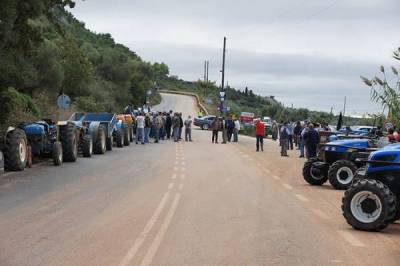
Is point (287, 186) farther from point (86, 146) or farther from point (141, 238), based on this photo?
point (86, 146)

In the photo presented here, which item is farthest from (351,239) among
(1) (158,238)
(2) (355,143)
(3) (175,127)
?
(3) (175,127)

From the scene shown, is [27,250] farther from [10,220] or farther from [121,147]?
[121,147]

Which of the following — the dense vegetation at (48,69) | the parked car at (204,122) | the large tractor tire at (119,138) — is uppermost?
the dense vegetation at (48,69)

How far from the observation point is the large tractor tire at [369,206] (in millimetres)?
10359

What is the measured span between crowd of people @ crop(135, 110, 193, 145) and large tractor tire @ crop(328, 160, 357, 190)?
21572 millimetres

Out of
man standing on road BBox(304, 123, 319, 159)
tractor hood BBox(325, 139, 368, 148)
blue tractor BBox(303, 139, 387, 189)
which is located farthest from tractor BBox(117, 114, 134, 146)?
tractor hood BBox(325, 139, 368, 148)

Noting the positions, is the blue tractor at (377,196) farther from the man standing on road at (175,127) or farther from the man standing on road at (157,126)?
the man standing on road at (175,127)

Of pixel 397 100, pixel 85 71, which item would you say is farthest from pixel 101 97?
pixel 397 100

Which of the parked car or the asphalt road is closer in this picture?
the asphalt road

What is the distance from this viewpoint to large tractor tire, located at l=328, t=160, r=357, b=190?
1680 centimetres

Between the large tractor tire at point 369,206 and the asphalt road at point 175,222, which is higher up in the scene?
the large tractor tire at point 369,206

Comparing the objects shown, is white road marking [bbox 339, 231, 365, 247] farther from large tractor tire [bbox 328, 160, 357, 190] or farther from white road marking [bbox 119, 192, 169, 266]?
large tractor tire [bbox 328, 160, 357, 190]

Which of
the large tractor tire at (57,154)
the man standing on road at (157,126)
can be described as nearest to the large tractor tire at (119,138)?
the man standing on road at (157,126)

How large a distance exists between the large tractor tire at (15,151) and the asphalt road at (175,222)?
0.51 m
